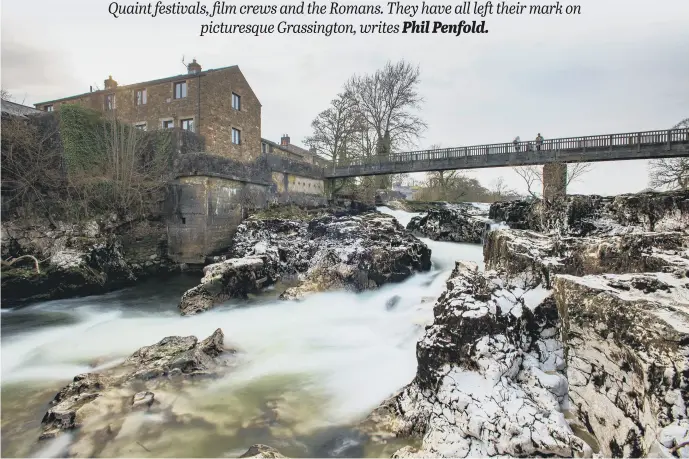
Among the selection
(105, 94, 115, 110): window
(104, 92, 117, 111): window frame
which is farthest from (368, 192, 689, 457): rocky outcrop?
(105, 94, 115, 110): window

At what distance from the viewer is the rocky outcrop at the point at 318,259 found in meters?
9.09

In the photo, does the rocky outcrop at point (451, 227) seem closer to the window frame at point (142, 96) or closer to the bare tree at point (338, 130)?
the bare tree at point (338, 130)

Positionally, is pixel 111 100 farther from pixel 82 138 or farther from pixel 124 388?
pixel 124 388

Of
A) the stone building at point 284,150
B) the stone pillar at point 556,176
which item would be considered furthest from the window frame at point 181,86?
the stone pillar at point 556,176

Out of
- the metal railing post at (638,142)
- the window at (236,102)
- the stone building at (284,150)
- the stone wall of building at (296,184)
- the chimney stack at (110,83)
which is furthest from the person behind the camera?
the stone building at (284,150)

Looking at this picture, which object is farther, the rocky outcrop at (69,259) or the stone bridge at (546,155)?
the stone bridge at (546,155)

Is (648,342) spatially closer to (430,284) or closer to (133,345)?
(430,284)

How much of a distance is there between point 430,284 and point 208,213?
8215mm

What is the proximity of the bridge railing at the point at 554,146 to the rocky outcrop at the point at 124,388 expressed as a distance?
1682 centimetres

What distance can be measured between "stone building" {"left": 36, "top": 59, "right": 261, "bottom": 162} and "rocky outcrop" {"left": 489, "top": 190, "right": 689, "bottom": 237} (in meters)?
18.4

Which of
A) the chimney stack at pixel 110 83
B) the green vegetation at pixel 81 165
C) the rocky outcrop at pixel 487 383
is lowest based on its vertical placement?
the rocky outcrop at pixel 487 383

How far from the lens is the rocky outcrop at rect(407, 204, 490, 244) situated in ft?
45.8

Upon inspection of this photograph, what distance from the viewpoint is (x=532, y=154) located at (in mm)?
→ 17828

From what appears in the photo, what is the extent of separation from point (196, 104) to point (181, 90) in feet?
5.27
